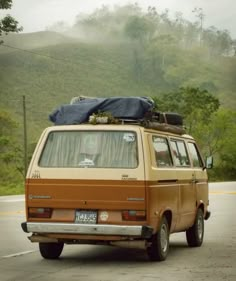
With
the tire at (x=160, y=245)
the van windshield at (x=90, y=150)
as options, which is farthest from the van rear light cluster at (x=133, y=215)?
the van windshield at (x=90, y=150)

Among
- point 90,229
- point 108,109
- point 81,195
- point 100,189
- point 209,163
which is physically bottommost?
point 209,163

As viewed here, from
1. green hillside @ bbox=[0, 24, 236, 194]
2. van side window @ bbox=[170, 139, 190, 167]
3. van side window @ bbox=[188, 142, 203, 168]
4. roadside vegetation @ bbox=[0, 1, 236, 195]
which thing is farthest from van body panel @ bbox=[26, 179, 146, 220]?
green hillside @ bbox=[0, 24, 236, 194]

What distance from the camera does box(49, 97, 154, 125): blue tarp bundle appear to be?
10773mm

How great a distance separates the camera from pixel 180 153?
480 inches

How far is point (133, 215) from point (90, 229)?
59cm

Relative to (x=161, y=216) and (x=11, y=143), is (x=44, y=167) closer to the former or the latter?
(x=161, y=216)

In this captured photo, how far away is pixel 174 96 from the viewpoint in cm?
9312

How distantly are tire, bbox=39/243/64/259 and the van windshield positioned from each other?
4.14 ft

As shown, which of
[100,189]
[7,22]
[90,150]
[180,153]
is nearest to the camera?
[100,189]

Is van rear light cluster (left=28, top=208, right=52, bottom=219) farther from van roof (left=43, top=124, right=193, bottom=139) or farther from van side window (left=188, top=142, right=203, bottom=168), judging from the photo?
van side window (left=188, top=142, right=203, bottom=168)

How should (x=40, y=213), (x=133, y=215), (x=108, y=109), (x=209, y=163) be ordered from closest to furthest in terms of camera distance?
(x=133, y=215)
(x=40, y=213)
(x=108, y=109)
(x=209, y=163)

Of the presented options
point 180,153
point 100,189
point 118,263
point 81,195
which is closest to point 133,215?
point 100,189

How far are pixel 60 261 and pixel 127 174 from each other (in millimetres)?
1723

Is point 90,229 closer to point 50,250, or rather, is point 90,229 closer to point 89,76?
point 50,250
